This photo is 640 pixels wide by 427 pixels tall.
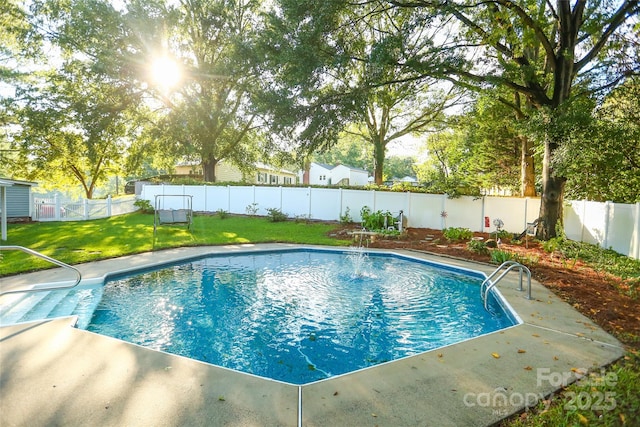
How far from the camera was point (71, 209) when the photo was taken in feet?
53.2

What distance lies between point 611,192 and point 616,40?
4856mm

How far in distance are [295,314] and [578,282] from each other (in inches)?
220

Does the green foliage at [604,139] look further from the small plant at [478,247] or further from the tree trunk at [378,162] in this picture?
the tree trunk at [378,162]

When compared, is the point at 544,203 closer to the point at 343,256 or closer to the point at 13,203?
the point at 343,256

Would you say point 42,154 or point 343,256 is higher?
point 42,154

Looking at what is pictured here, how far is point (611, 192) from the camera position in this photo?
1133 centimetres

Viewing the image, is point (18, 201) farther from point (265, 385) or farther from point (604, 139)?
point (604, 139)

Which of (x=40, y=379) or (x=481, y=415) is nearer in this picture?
(x=481, y=415)

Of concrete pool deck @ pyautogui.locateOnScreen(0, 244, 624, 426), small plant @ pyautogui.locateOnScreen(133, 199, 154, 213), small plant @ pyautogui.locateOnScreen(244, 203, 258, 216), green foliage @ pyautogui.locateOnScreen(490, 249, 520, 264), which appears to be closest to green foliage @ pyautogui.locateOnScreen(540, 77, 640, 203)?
green foliage @ pyautogui.locateOnScreen(490, 249, 520, 264)

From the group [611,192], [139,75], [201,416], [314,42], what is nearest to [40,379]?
[201,416]

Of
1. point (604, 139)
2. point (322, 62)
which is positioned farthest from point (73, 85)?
point (604, 139)

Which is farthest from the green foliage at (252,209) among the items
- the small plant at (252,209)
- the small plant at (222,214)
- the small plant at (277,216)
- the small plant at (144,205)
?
the small plant at (144,205)

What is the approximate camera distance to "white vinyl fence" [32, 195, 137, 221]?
15289 millimetres

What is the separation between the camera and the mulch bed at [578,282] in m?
4.53
